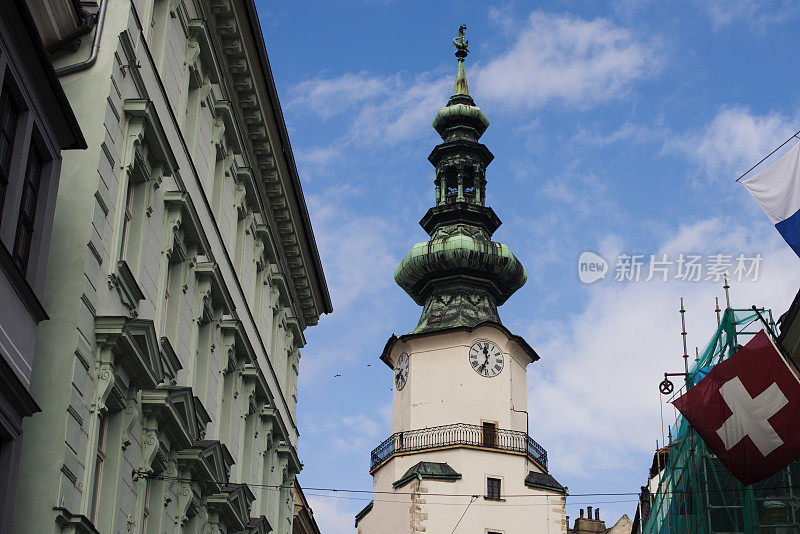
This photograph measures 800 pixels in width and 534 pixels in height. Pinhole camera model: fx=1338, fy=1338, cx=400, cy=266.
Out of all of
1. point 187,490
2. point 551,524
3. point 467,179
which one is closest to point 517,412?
point 551,524

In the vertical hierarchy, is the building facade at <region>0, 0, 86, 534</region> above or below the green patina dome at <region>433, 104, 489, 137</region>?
below

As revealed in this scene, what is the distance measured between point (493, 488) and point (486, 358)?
581 cm

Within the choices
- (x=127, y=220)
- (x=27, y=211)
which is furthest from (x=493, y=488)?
(x=27, y=211)

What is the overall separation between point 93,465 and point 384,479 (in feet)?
144

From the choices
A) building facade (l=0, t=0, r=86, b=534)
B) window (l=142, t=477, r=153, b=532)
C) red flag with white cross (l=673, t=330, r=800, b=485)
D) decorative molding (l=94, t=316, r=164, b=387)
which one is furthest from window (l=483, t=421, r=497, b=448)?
building facade (l=0, t=0, r=86, b=534)

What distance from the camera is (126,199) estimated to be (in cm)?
1744

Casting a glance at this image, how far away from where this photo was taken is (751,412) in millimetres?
27594

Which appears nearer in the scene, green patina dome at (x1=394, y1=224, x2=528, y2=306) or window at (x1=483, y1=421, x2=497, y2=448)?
→ window at (x1=483, y1=421, x2=497, y2=448)

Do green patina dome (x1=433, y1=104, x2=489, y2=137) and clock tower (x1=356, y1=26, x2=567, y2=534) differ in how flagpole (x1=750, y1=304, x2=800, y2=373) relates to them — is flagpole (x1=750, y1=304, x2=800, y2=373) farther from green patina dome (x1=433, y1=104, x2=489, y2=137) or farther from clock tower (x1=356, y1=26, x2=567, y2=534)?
green patina dome (x1=433, y1=104, x2=489, y2=137)

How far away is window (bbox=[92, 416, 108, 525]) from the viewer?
16.1 m

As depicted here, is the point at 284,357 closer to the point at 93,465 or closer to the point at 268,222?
the point at 268,222

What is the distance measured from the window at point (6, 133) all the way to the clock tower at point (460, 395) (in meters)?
40.7

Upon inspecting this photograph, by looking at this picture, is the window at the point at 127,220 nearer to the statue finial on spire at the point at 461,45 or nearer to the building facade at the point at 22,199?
the building facade at the point at 22,199

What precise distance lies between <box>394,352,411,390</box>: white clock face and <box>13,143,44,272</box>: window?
4609 centimetres
